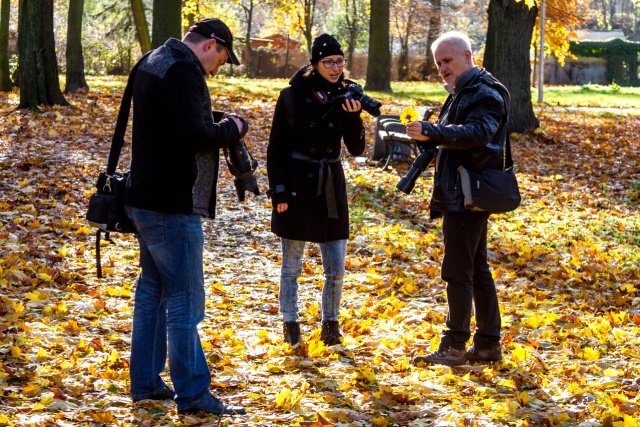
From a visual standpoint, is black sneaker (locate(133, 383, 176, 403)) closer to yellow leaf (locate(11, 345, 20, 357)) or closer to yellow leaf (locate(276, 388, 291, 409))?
yellow leaf (locate(276, 388, 291, 409))

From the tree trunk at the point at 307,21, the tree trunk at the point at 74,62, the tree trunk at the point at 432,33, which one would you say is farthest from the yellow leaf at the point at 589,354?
the tree trunk at the point at 307,21

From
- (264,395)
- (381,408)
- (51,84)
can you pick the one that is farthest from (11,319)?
(51,84)

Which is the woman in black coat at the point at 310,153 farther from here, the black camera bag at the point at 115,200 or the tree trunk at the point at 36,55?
the tree trunk at the point at 36,55

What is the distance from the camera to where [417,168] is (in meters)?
5.73

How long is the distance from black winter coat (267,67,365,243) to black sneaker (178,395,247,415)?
1.52 m

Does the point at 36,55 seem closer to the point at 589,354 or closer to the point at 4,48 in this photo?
the point at 4,48

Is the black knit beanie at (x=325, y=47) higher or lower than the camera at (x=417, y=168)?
higher

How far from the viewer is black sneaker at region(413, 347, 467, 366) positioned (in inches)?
228

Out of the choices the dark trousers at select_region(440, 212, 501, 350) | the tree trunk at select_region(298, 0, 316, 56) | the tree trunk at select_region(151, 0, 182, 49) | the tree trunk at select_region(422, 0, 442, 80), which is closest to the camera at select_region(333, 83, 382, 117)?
the dark trousers at select_region(440, 212, 501, 350)

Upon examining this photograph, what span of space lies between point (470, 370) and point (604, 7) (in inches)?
4060

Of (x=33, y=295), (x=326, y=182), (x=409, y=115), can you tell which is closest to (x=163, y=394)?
(x=326, y=182)

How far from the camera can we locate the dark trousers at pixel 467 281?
5684mm

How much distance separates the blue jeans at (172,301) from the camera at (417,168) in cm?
153

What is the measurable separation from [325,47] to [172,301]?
2.05m
